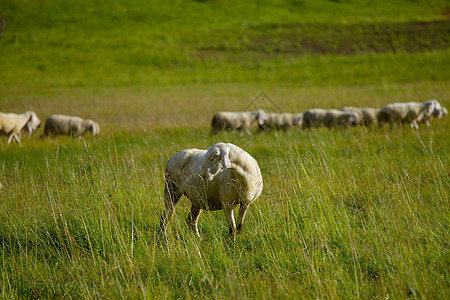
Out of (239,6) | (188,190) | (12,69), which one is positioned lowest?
(12,69)

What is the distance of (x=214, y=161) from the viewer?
3.13 metres

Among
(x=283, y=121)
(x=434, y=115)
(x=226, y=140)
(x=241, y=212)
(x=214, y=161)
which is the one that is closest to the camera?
(x=214, y=161)

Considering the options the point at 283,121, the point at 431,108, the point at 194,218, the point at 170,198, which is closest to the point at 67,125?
the point at 283,121

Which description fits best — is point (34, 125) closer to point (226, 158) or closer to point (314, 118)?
point (314, 118)

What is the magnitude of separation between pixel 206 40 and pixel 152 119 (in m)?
35.7

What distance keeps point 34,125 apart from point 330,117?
9547 mm

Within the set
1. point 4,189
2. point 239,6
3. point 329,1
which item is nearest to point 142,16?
point 239,6

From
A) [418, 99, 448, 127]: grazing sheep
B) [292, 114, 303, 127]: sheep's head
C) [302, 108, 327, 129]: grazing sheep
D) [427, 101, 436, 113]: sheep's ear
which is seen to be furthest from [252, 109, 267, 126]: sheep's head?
[427, 101, 436, 113]: sheep's ear

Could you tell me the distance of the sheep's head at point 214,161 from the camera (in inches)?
121

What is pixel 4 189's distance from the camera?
500 cm

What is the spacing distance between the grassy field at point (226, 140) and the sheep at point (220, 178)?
1.17ft

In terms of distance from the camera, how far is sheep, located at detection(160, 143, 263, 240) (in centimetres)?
311

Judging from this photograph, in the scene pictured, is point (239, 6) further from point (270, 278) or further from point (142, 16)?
point (270, 278)

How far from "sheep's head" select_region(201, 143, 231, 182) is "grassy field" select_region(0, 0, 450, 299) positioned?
64cm
